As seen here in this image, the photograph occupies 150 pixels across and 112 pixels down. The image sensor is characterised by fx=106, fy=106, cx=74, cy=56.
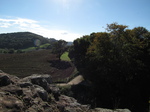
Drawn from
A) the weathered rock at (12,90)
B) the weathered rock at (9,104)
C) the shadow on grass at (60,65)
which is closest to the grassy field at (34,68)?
the shadow on grass at (60,65)

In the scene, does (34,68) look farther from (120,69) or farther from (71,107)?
(71,107)

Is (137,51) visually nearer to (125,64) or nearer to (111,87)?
(125,64)

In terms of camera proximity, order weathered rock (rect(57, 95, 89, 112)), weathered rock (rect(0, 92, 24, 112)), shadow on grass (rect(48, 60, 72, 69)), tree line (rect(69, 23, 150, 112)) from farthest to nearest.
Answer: shadow on grass (rect(48, 60, 72, 69)) → tree line (rect(69, 23, 150, 112)) → weathered rock (rect(57, 95, 89, 112)) → weathered rock (rect(0, 92, 24, 112))

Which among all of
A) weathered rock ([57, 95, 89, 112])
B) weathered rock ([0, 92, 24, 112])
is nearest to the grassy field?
weathered rock ([57, 95, 89, 112])

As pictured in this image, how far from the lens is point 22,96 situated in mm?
4402

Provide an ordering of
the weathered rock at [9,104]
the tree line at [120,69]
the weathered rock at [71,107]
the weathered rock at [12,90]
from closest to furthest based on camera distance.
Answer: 1. the weathered rock at [9,104]
2. the weathered rock at [12,90]
3. the weathered rock at [71,107]
4. the tree line at [120,69]

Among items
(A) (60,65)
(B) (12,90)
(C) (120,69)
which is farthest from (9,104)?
(A) (60,65)

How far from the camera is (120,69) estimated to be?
14109mm

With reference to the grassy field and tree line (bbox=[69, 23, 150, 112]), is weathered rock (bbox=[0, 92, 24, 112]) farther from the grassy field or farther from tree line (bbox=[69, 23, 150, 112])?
the grassy field

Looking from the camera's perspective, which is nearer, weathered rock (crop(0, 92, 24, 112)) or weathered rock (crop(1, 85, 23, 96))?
weathered rock (crop(0, 92, 24, 112))

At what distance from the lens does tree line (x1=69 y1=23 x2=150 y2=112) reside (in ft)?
44.7

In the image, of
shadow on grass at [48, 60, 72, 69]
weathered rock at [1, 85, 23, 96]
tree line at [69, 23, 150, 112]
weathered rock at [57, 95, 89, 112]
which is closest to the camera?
weathered rock at [1, 85, 23, 96]

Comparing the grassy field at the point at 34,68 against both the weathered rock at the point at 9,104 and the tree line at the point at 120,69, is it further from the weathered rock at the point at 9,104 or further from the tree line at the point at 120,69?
the weathered rock at the point at 9,104

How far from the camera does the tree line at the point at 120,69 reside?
13617mm
